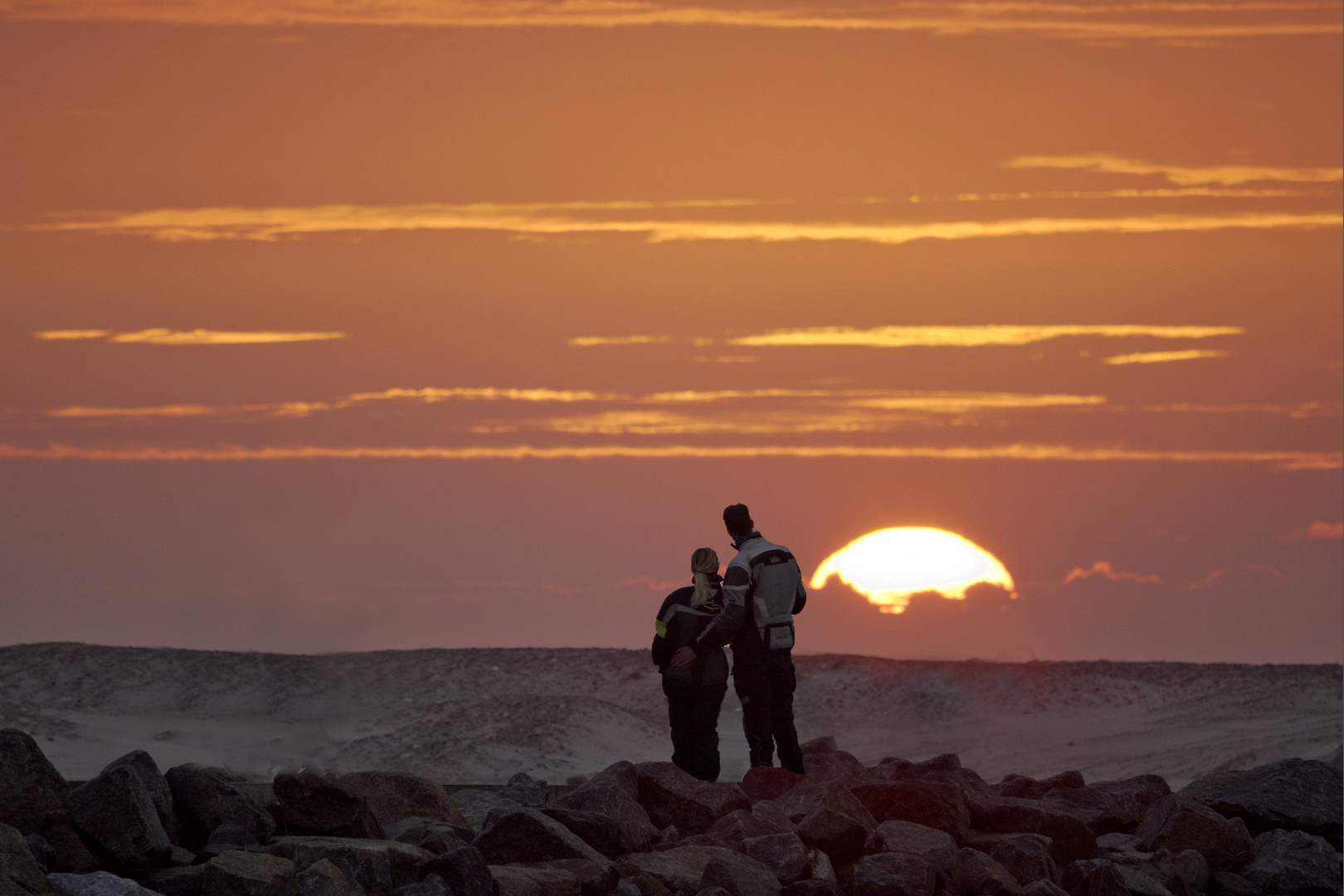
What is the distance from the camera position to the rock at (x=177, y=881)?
9.56 metres

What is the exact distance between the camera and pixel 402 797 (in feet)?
39.2

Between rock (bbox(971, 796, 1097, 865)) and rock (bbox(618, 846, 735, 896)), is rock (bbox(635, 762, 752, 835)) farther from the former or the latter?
rock (bbox(971, 796, 1097, 865))

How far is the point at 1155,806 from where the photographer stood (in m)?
13.4

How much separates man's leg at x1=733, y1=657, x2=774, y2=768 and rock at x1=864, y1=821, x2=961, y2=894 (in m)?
1.44

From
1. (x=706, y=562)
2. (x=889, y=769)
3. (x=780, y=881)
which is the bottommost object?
(x=780, y=881)

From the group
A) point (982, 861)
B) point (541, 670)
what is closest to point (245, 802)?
point (982, 861)

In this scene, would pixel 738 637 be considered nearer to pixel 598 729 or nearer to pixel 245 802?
pixel 245 802

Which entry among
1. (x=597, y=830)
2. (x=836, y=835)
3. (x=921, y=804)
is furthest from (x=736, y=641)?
(x=597, y=830)

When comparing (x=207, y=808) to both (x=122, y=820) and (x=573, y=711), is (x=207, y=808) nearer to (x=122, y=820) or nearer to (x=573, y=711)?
(x=122, y=820)

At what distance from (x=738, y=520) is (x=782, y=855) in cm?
291

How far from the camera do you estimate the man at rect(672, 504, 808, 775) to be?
41.3ft

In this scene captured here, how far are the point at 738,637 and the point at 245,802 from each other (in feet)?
12.9

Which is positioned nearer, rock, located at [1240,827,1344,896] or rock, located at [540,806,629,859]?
rock, located at [540,806,629,859]

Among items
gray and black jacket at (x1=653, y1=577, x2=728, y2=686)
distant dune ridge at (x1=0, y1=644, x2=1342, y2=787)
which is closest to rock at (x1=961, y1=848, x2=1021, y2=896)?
gray and black jacket at (x1=653, y1=577, x2=728, y2=686)
